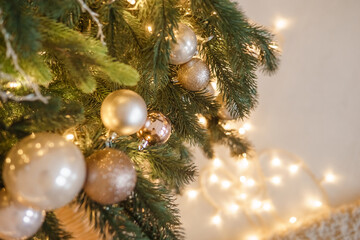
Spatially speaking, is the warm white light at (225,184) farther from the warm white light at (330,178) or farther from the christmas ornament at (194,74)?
the christmas ornament at (194,74)

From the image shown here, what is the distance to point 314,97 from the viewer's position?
1.29 meters

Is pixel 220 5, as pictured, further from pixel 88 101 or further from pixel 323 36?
pixel 323 36

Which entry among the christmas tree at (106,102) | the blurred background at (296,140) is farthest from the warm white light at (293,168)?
the christmas tree at (106,102)

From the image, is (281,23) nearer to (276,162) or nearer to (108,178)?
(276,162)

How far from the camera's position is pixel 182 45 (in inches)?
17.2

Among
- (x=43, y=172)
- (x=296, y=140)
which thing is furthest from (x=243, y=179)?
(x=43, y=172)

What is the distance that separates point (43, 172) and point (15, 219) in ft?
0.22

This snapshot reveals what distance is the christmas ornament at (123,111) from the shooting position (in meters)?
0.40

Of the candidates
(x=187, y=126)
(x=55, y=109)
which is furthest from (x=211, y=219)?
(x=55, y=109)

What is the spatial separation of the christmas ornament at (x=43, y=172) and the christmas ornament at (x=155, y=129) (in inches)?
7.9

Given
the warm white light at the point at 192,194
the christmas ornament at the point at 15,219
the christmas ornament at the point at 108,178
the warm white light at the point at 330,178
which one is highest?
the warm white light at the point at 330,178

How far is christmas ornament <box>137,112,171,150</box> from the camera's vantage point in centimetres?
50

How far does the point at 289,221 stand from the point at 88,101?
1.05 metres

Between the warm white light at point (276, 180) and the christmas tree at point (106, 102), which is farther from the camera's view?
the warm white light at point (276, 180)
